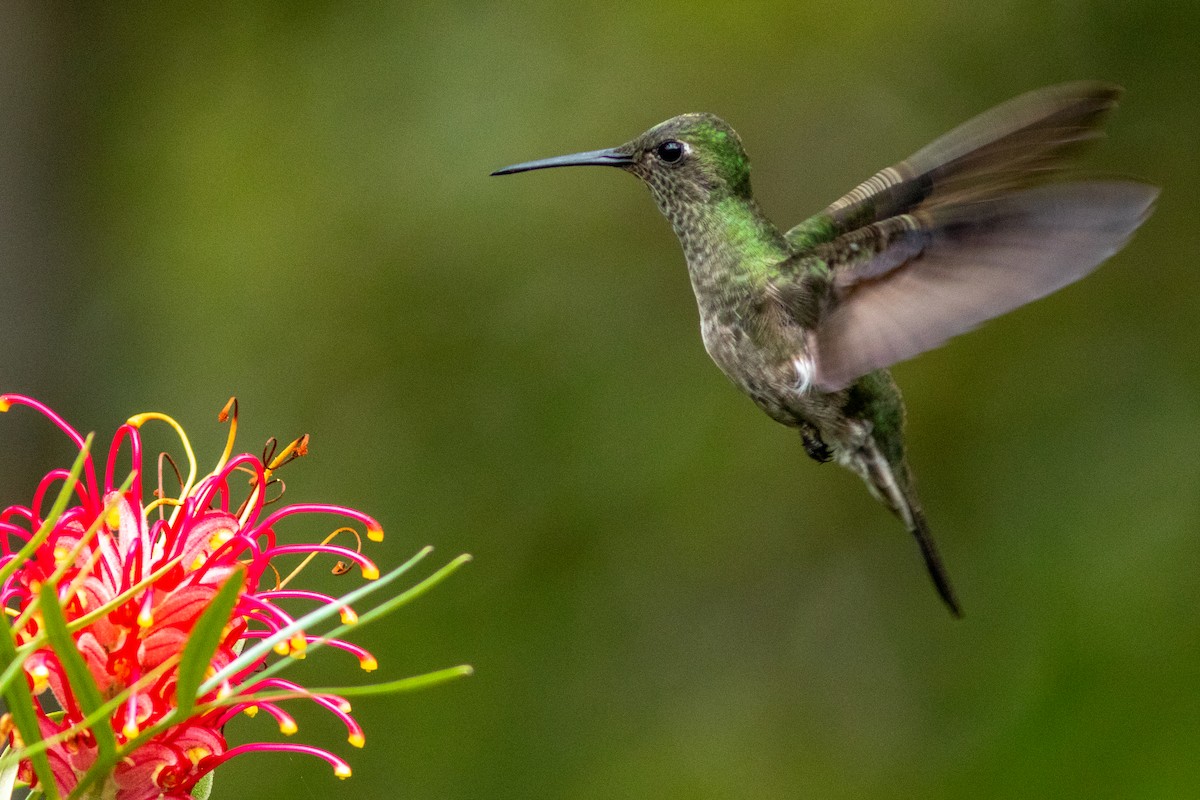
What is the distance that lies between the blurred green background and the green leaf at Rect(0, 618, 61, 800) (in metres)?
2.58

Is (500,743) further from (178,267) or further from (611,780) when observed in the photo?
(178,267)

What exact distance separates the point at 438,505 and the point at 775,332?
220 centimetres

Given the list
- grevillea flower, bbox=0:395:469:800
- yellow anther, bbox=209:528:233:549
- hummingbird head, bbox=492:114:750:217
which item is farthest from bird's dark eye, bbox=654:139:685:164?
yellow anther, bbox=209:528:233:549

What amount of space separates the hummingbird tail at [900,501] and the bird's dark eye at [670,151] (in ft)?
1.97

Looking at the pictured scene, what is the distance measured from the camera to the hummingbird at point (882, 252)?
5.65ft

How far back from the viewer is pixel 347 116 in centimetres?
465

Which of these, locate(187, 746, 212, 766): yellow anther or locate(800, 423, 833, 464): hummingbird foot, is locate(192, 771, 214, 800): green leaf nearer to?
locate(187, 746, 212, 766): yellow anther

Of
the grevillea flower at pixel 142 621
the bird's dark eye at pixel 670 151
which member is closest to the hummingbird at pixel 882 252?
the bird's dark eye at pixel 670 151

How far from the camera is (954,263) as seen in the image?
6.07ft

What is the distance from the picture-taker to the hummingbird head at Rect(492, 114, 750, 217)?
2.31 meters

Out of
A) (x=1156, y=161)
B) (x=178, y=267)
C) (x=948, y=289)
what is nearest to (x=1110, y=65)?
(x=1156, y=161)

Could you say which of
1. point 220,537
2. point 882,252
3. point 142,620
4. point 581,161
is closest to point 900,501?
point 882,252

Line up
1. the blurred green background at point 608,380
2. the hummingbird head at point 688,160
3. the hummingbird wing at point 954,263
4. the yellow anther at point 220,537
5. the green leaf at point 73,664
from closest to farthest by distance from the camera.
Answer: the green leaf at point 73,664, the yellow anther at point 220,537, the hummingbird wing at point 954,263, the hummingbird head at point 688,160, the blurred green background at point 608,380

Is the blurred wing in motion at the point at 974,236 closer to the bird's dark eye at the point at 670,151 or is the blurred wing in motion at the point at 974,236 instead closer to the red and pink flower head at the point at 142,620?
the bird's dark eye at the point at 670,151
